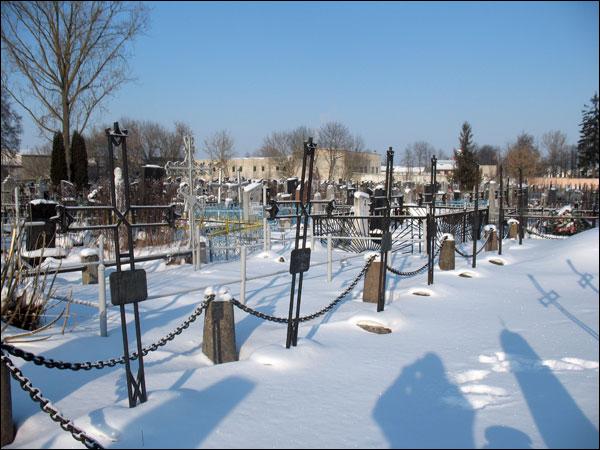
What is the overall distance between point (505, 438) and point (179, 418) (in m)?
2.15

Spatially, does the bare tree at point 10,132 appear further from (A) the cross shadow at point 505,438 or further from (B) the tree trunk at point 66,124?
(A) the cross shadow at point 505,438

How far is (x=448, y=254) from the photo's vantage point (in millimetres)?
10195

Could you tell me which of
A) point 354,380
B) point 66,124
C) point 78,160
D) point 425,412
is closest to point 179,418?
point 354,380

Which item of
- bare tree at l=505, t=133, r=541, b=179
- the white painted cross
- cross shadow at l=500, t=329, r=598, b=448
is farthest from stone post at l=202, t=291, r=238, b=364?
bare tree at l=505, t=133, r=541, b=179

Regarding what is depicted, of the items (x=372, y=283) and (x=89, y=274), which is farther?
(x=89, y=274)

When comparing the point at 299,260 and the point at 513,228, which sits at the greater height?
the point at 299,260

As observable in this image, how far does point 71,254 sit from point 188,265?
11.7 feet

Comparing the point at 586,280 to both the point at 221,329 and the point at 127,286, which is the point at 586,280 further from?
the point at 127,286

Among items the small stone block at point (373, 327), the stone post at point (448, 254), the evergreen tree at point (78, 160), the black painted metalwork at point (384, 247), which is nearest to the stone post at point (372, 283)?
the black painted metalwork at point (384, 247)

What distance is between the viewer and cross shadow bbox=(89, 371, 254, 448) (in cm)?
315

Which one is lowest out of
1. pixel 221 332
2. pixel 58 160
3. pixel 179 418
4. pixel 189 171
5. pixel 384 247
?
pixel 179 418

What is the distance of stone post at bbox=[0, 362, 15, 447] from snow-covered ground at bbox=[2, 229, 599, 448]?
0.34 ft

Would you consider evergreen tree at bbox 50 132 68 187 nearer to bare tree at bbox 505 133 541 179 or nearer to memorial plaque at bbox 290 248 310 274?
memorial plaque at bbox 290 248 310 274

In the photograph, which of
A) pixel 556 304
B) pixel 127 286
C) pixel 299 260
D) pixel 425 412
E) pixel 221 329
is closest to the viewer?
pixel 425 412
